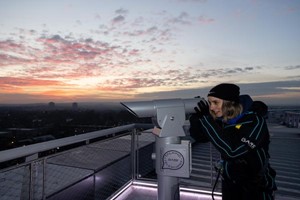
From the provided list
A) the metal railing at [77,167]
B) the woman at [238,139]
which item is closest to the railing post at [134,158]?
the metal railing at [77,167]

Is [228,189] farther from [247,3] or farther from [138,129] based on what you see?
[247,3]

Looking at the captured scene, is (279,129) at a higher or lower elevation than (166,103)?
lower

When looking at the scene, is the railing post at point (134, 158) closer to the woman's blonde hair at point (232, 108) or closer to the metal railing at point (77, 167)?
the metal railing at point (77, 167)

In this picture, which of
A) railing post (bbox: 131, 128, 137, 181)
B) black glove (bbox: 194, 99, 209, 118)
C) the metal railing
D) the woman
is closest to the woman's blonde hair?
the woman

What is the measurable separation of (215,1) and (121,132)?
3.09 meters

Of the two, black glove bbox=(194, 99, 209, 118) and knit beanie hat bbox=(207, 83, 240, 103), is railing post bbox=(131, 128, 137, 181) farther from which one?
knit beanie hat bbox=(207, 83, 240, 103)

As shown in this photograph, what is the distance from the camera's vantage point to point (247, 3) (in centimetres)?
409

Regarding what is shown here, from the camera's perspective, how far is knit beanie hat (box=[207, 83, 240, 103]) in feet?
4.07

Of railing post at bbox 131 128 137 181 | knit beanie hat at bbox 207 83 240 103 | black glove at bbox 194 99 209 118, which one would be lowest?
railing post at bbox 131 128 137 181

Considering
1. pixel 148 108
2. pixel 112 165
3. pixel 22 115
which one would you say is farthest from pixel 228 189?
pixel 22 115

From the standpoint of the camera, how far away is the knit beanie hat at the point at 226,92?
1.24 metres

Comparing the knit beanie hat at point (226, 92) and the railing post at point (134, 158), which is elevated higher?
the knit beanie hat at point (226, 92)

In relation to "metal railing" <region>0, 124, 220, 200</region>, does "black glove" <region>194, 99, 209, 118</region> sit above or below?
above

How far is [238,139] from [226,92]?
0.28 metres
